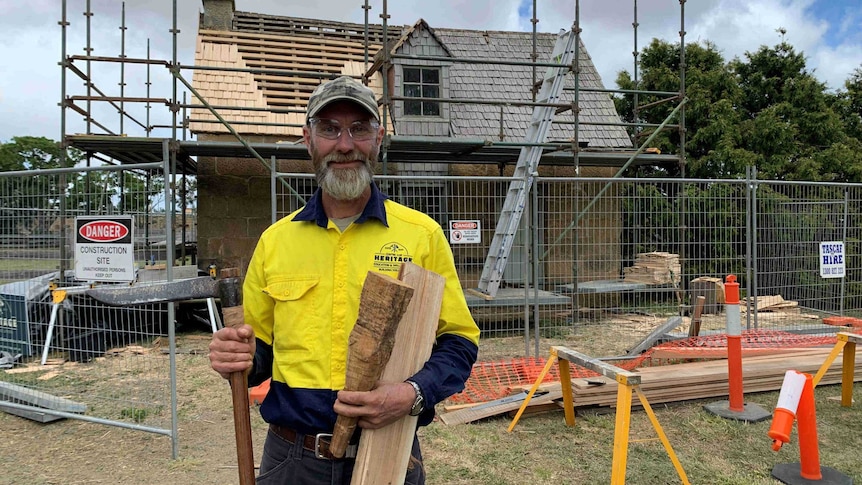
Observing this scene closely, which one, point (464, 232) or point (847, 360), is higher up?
point (464, 232)

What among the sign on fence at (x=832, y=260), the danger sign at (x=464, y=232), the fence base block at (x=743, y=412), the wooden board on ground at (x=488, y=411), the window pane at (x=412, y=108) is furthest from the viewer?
the window pane at (x=412, y=108)

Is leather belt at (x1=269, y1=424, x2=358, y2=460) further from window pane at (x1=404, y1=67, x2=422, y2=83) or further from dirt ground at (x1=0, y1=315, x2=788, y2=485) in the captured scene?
window pane at (x1=404, y1=67, x2=422, y2=83)

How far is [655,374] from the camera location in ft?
19.0

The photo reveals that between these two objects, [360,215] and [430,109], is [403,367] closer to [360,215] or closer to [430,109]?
[360,215]

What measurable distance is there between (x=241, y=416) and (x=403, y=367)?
2.02 ft

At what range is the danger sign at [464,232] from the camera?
6.88m

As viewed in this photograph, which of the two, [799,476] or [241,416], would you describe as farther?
[799,476]

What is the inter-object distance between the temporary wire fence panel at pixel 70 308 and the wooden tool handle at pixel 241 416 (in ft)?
9.27

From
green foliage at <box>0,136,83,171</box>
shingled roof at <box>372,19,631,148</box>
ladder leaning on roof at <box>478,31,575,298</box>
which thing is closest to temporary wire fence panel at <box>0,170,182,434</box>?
ladder leaning on roof at <box>478,31,575,298</box>

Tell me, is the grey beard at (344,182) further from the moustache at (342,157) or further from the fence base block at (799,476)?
the fence base block at (799,476)

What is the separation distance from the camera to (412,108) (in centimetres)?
1196

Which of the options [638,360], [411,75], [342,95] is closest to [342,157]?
[342,95]

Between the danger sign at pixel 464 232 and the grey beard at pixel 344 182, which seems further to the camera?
the danger sign at pixel 464 232

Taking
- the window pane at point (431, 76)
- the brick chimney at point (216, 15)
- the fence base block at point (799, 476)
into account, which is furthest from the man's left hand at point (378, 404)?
the brick chimney at point (216, 15)
